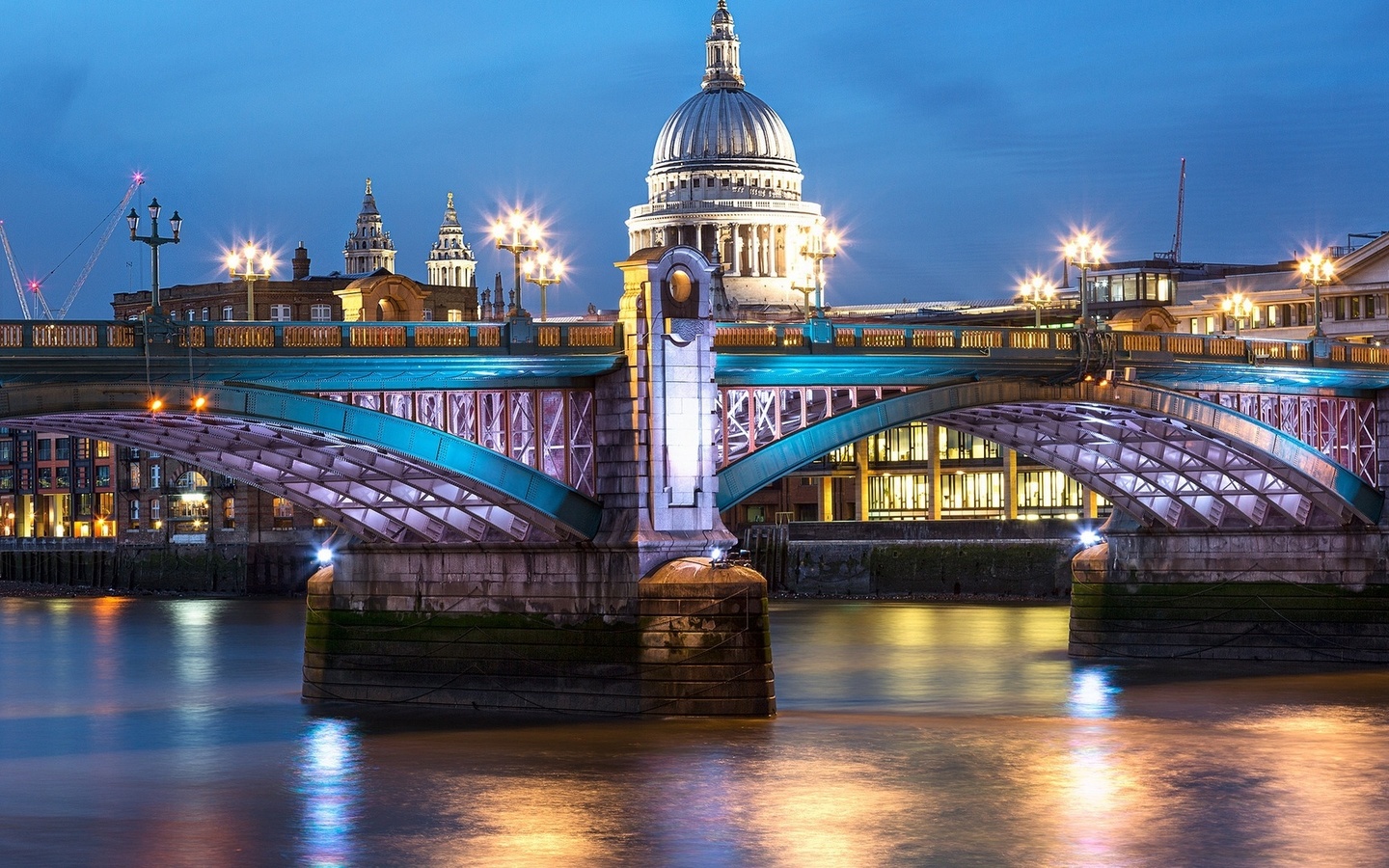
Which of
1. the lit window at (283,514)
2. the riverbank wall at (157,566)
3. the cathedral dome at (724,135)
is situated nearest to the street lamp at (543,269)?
the riverbank wall at (157,566)

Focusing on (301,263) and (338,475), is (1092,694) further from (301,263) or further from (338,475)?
(301,263)

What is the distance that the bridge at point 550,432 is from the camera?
43844 millimetres

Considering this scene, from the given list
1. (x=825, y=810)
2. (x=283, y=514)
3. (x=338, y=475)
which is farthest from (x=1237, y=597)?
(x=283, y=514)

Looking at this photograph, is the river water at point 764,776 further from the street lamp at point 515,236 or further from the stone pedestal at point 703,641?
the street lamp at point 515,236

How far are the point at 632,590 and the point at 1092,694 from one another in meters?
14.4

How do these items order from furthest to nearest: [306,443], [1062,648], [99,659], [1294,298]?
[1294,298]
[99,659]
[1062,648]
[306,443]

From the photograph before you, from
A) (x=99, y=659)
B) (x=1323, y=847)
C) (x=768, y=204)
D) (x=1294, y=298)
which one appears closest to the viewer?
(x=1323, y=847)

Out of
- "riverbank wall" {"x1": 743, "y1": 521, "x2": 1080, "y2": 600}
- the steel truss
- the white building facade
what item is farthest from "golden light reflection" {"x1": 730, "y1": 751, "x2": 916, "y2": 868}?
the white building facade

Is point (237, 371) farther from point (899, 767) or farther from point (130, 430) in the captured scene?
point (899, 767)

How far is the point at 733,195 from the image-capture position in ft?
515

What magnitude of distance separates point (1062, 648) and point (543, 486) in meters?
28.1

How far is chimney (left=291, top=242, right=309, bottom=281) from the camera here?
15362 centimetres

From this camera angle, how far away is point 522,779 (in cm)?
4088

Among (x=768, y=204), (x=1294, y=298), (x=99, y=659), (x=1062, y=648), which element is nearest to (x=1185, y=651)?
(x=1062, y=648)
